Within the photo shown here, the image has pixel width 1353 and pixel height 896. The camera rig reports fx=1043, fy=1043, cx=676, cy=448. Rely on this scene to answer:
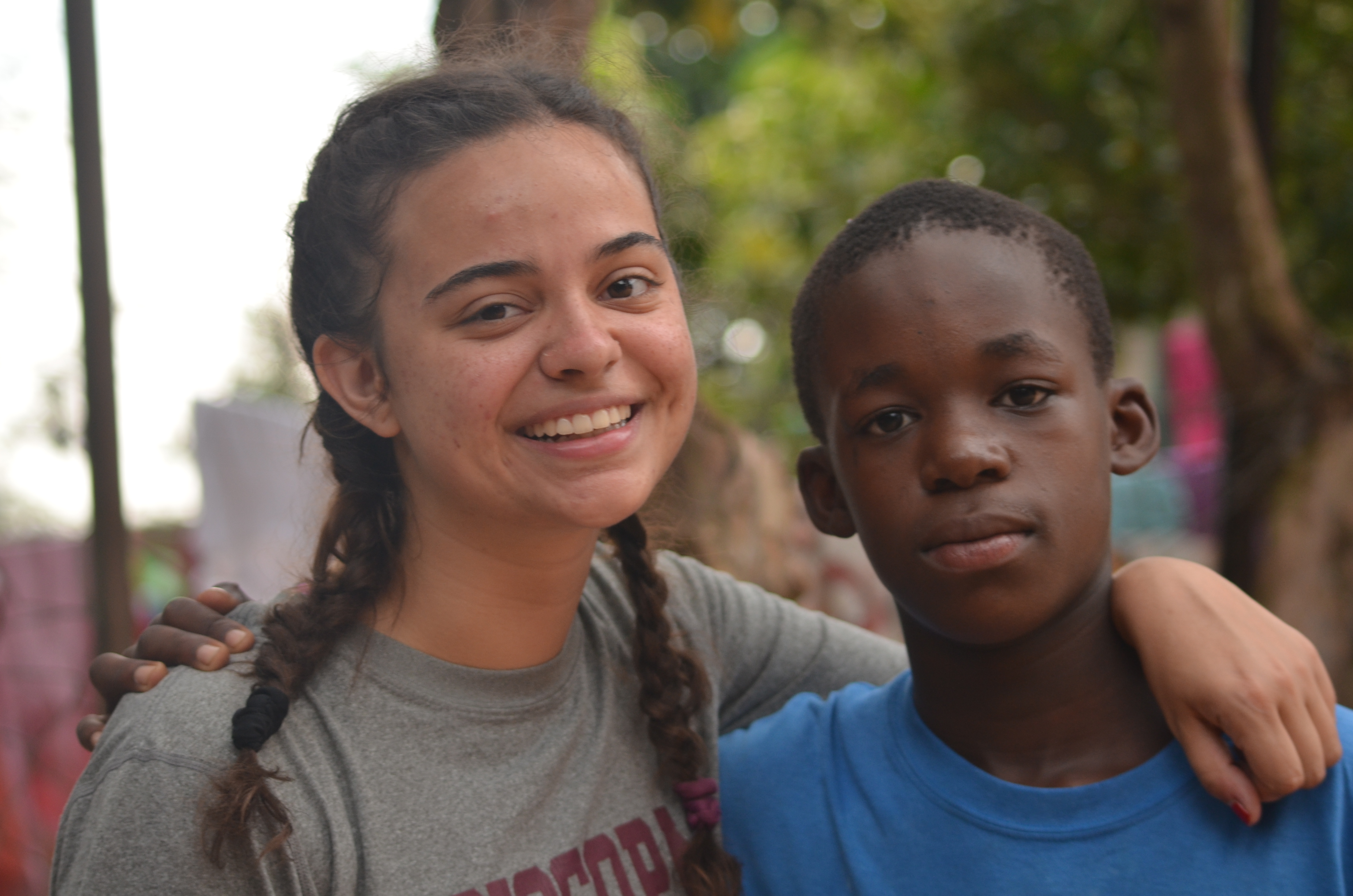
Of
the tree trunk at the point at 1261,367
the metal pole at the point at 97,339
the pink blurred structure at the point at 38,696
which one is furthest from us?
the tree trunk at the point at 1261,367

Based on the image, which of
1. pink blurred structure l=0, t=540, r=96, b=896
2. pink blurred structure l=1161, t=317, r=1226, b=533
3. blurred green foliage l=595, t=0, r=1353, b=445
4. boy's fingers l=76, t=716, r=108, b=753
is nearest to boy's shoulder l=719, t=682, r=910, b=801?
boy's fingers l=76, t=716, r=108, b=753

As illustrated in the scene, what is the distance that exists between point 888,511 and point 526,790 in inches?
25.7

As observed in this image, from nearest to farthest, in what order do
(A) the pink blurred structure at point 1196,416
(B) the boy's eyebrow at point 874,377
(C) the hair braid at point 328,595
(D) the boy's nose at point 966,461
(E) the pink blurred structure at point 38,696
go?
1. (C) the hair braid at point 328,595
2. (D) the boy's nose at point 966,461
3. (B) the boy's eyebrow at point 874,377
4. (E) the pink blurred structure at point 38,696
5. (A) the pink blurred structure at point 1196,416

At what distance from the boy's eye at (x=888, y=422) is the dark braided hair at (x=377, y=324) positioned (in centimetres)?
52

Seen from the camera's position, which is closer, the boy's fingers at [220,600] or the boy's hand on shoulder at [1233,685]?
the boy's hand on shoulder at [1233,685]

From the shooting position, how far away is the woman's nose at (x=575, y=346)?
1.44 metres

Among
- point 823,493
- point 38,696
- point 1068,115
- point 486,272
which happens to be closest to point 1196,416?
point 1068,115

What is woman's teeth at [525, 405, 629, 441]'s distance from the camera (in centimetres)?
147

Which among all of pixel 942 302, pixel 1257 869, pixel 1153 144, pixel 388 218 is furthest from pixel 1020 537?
pixel 1153 144

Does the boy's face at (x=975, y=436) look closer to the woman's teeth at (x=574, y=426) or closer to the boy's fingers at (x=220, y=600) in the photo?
the woman's teeth at (x=574, y=426)

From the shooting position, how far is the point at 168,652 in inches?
57.7

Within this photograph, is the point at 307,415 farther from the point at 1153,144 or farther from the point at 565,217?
the point at 1153,144

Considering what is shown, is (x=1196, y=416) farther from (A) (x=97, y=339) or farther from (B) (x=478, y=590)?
(A) (x=97, y=339)

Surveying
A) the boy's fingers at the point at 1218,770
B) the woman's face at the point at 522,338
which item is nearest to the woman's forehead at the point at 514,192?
the woman's face at the point at 522,338
